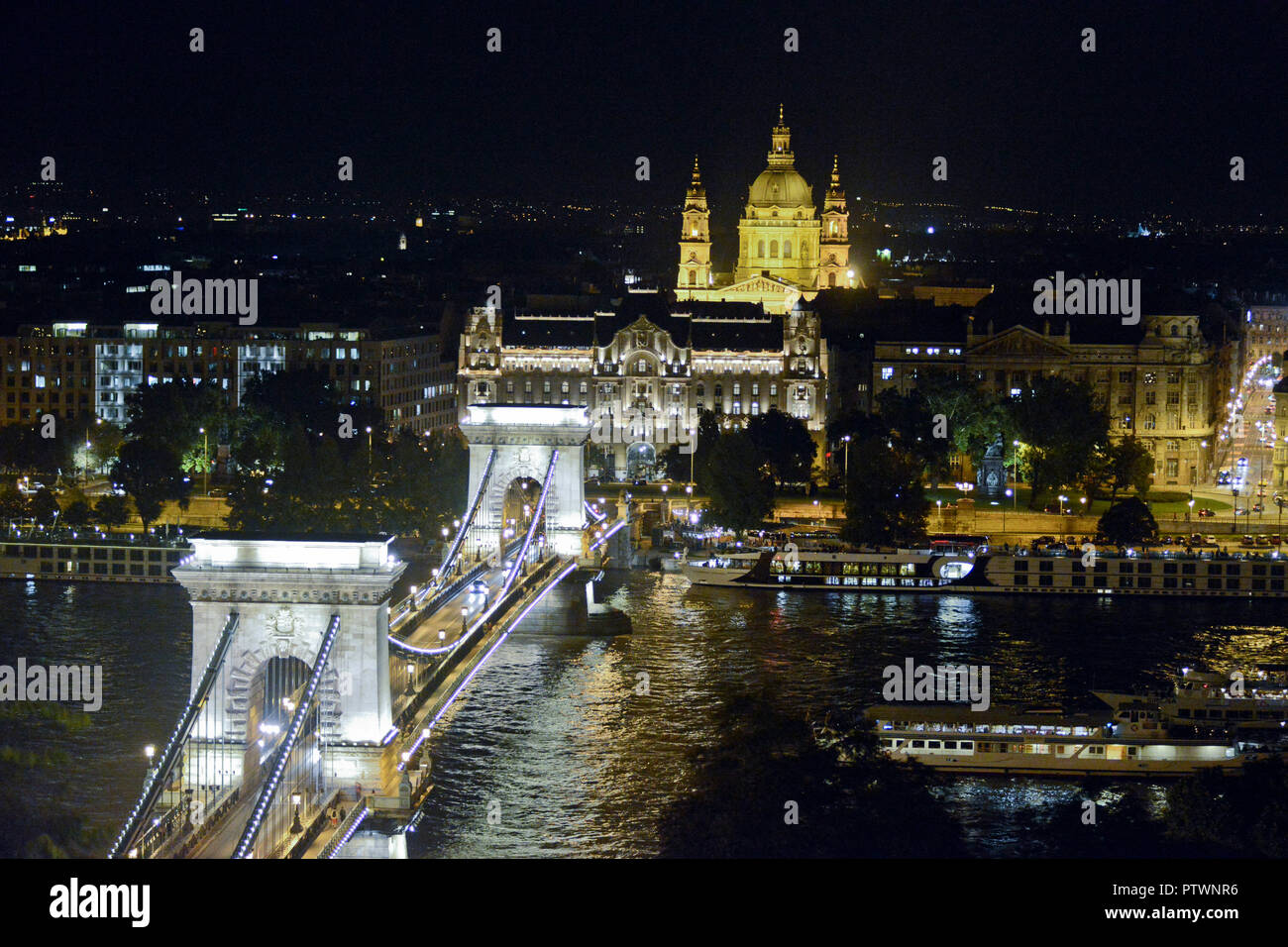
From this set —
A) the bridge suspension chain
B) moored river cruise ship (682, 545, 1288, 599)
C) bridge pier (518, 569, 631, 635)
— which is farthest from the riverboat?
moored river cruise ship (682, 545, 1288, 599)

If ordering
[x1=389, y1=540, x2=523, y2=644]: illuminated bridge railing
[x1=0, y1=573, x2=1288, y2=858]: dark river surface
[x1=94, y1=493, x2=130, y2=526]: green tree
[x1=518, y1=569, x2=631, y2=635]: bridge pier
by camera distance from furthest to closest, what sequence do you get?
[x1=94, y1=493, x2=130, y2=526]: green tree, [x1=518, y1=569, x2=631, y2=635]: bridge pier, [x1=389, y1=540, x2=523, y2=644]: illuminated bridge railing, [x1=0, y1=573, x2=1288, y2=858]: dark river surface

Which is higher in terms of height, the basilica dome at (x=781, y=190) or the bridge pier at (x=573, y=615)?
the basilica dome at (x=781, y=190)

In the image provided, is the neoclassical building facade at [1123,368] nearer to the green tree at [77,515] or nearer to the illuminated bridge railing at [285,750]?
the green tree at [77,515]

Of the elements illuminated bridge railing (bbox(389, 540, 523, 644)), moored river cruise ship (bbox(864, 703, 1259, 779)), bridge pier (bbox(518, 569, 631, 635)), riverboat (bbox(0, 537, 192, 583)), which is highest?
illuminated bridge railing (bbox(389, 540, 523, 644))

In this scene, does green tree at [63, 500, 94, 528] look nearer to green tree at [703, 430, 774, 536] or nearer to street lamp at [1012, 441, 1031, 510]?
green tree at [703, 430, 774, 536]

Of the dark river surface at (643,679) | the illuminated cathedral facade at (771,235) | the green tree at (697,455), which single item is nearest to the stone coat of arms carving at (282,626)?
the dark river surface at (643,679)
